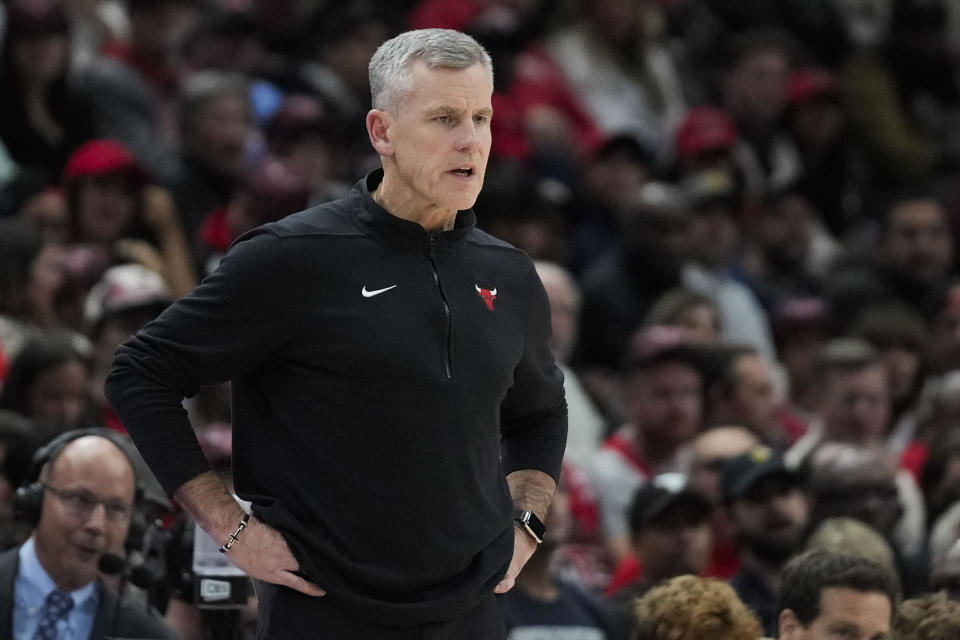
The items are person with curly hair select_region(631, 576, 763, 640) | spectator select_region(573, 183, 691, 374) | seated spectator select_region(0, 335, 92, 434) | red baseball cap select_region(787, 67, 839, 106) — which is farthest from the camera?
red baseball cap select_region(787, 67, 839, 106)

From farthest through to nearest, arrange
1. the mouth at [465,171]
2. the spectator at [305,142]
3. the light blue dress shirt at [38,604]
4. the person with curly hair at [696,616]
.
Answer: the spectator at [305,142] < the light blue dress shirt at [38,604] < the person with curly hair at [696,616] < the mouth at [465,171]

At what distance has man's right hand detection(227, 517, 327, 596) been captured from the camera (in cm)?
321

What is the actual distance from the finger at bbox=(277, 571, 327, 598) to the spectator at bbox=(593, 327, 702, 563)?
3.54 meters

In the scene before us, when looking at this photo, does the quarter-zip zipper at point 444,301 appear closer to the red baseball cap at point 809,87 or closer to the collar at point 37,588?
the collar at point 37,588

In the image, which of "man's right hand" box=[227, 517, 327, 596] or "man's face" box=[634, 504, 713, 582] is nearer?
"man's right hand" box=[227, 517, 327, 596]

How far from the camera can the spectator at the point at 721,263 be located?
8.73 meters

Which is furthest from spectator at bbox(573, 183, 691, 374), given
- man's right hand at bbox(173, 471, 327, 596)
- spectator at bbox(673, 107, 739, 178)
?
man's right hand at bbox(173, 471, 327, 596)

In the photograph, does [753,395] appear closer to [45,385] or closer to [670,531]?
[670,531]

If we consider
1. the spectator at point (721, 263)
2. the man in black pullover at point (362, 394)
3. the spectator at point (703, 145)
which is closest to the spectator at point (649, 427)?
the spectator at point (721, 263)

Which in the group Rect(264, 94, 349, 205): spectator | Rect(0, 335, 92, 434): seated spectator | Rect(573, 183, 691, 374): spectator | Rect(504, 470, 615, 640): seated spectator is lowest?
Rect(504, 470, 615, 640): seated spectator

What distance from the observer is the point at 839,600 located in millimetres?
4492

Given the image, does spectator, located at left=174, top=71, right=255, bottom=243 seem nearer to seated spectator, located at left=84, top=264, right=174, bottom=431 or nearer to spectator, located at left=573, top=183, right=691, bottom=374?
seated spectator, located at left=84, top=264, right=174, bottom=431

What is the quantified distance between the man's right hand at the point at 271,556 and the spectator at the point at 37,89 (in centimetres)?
535

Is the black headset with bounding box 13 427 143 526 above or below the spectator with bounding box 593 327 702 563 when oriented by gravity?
below
